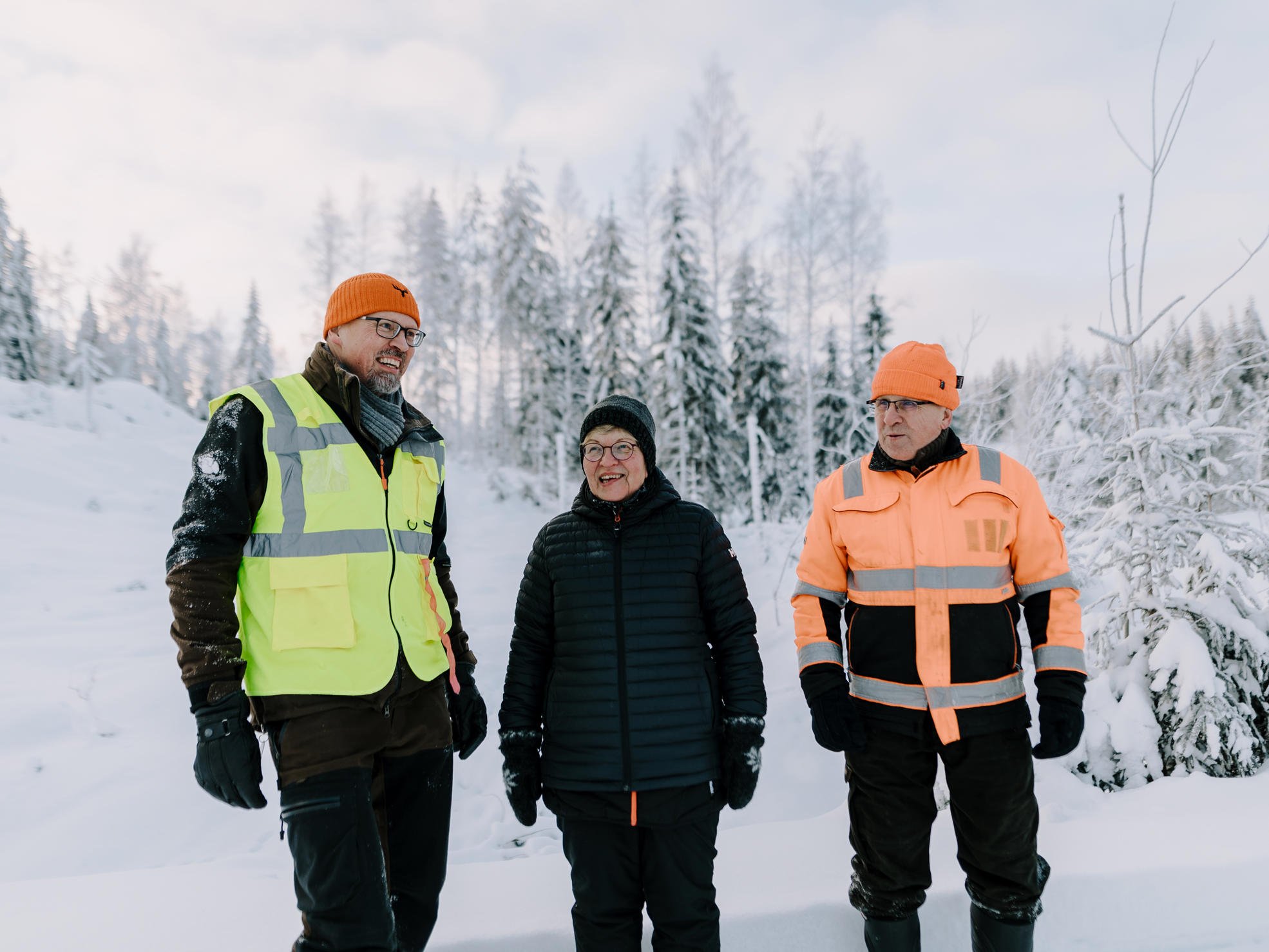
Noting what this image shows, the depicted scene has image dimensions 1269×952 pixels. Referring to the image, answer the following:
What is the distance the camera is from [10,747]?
4992 millimetres

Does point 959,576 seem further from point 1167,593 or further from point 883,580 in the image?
point 1167,593

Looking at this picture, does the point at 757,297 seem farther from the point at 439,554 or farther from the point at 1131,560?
the point at 439,554

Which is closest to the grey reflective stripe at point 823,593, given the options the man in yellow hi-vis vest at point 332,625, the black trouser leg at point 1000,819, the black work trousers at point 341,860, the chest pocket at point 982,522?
the chest pocket at point 982,522

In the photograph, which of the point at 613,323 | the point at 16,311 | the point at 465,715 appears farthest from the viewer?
the point at 16,311

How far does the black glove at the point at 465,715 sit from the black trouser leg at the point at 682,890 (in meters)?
0.72

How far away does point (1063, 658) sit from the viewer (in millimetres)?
2168

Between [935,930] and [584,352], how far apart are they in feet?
72.9

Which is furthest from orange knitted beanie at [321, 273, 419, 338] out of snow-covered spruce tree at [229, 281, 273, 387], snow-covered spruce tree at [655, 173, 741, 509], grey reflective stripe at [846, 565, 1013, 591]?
snow-covered spruce tree at [229, 281, 273, 387]

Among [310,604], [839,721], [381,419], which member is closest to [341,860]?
[310,604]

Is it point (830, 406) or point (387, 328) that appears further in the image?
point (830, 406)

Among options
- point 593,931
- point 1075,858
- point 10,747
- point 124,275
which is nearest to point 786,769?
point 1075,858

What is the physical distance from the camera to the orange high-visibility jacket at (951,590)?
7.15 ft

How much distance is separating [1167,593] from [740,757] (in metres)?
3.62

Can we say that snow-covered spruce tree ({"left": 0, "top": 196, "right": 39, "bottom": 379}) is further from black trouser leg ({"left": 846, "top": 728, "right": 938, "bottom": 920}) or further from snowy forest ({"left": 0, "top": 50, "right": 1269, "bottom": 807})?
black trouser leg ({"left": 846, "top": 728, "right": 938, "bottom": 920})
